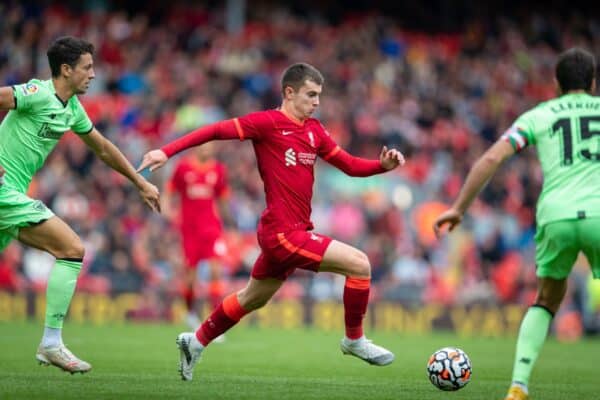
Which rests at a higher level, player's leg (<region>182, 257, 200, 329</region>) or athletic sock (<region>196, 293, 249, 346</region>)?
player's leg (<region>182, 257, 200, 329</region>)

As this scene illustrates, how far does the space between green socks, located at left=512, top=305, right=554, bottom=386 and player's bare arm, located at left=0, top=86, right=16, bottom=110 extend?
4148 millimetres

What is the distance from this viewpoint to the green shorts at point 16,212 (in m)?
8.53

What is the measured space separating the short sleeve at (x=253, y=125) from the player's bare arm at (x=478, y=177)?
231cm

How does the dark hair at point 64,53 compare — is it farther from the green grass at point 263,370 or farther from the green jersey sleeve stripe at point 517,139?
the green jersey sleeve stripe at point 517,139

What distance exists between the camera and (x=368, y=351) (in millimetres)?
9250

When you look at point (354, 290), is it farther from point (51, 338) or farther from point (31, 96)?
point (31, 96)

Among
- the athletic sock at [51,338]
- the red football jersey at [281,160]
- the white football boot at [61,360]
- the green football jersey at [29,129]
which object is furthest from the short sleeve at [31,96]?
the white football boot at [61,360]

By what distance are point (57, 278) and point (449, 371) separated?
317 centimetres

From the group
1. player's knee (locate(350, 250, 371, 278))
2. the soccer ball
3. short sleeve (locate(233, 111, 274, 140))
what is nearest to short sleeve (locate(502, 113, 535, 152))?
player's knee (locate(350, 250, 371, 278))

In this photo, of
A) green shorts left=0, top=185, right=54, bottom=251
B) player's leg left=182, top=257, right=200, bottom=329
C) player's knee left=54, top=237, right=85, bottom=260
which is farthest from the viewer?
player's leg left=182, top=257, right=200, bottom=329

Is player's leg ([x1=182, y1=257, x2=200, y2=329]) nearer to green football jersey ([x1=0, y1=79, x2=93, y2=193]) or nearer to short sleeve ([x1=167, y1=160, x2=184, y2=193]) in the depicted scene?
short sleeve ([x1=167, y1=160, x2=184, y2=193])

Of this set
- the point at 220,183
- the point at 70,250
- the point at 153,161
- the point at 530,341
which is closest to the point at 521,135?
the point at 530,341

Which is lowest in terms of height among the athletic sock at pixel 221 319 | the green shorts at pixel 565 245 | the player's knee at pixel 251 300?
the athletic sock at pixel 221 319

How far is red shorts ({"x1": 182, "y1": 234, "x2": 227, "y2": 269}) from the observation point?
51.2 feet
